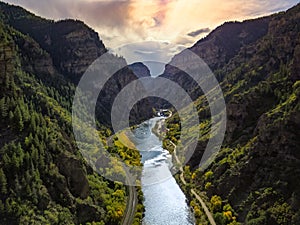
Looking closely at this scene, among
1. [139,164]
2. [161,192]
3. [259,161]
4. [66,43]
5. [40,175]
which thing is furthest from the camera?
[66,43]

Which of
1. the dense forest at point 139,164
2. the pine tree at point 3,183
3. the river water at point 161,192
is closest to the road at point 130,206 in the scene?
the dense forest at point 139,164

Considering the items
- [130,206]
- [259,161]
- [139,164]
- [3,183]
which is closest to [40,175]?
[3,183]

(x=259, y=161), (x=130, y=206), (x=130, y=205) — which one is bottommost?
(x=130, y=206)

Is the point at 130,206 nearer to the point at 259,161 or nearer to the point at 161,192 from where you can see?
the point at 161,192

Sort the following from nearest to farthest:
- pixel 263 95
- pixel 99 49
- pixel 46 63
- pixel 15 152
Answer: pixel 15 152 → pixel 263 95 → pixel 46 63 → pixel 99 49

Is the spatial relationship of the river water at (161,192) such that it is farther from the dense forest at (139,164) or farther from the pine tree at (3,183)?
the pine tree at (3,183)

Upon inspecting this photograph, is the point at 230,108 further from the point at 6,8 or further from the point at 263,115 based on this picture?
the point at 6,8

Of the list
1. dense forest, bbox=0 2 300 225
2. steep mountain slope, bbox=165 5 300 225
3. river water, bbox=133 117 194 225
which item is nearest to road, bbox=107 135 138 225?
dense forest, bbox=0 2 300 225

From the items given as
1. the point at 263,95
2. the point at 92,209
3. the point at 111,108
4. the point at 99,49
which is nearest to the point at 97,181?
the point at 92,209
